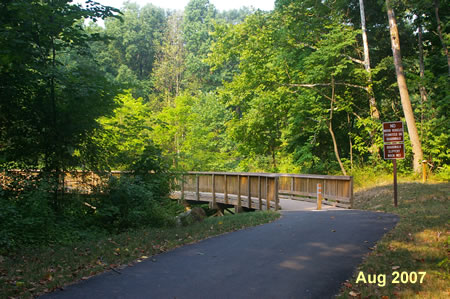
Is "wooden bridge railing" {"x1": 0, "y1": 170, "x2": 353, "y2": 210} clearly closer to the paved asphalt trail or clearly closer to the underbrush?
the underbrush

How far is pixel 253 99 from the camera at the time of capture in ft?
105

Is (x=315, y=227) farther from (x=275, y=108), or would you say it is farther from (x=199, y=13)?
(x=199, y=13)

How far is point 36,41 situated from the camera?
10.4m

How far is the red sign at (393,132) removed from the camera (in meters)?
15.5

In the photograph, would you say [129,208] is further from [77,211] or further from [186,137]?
[186,137]

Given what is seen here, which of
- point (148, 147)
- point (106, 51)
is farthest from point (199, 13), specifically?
point (148, 147)

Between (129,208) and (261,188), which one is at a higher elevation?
(261,188)

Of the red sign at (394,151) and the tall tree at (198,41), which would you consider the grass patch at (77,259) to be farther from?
the tall tree at (198,41)

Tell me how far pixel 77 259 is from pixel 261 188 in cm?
1193

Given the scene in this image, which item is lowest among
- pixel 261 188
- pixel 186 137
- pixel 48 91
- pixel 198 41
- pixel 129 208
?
pixel 129 208

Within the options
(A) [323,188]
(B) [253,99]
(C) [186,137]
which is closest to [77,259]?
(A) [323,188]

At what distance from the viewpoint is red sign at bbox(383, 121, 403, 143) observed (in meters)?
15.5

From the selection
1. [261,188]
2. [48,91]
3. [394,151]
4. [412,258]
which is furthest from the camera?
[261,188]

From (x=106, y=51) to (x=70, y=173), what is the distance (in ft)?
192
